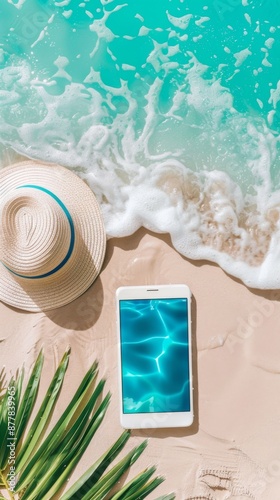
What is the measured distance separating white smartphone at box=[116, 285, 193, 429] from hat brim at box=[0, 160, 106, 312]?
23 cm

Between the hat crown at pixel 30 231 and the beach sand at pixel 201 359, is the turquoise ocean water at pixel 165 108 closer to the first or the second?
the beach sand at pixel 201 359

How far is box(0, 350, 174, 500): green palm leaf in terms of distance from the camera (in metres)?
2.66

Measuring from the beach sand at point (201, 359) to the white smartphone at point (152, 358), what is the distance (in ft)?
0.21

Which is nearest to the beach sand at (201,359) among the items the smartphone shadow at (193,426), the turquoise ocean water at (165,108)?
the smartphone shadow at (193,426)

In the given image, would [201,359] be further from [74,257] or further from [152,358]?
[74,257]

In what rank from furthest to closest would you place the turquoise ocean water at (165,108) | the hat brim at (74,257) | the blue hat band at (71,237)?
the turquoise ocean water at (165,108), the hat brim at (74,257), the blue hat band at (71,237)

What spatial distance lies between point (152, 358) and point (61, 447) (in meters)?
0.64

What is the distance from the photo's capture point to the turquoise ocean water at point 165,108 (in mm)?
2910

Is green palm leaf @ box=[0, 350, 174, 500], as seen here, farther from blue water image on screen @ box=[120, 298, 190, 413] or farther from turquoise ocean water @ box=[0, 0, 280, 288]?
turquoise ocean water @ box=[0, 0, 280, 288]

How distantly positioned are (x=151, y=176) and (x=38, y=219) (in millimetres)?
723

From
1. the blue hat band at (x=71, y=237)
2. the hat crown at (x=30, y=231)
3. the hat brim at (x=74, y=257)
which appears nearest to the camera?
the hat crown at (x=30, y=231)

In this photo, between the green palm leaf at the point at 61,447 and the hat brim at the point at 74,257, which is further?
the hat brim at the point at 74,257

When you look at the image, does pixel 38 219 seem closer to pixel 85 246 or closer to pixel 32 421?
pixel 85 246

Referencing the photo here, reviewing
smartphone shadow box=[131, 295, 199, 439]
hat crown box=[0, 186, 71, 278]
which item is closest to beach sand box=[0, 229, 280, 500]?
smartphone shadow box=[131, 295, 199, 439]
